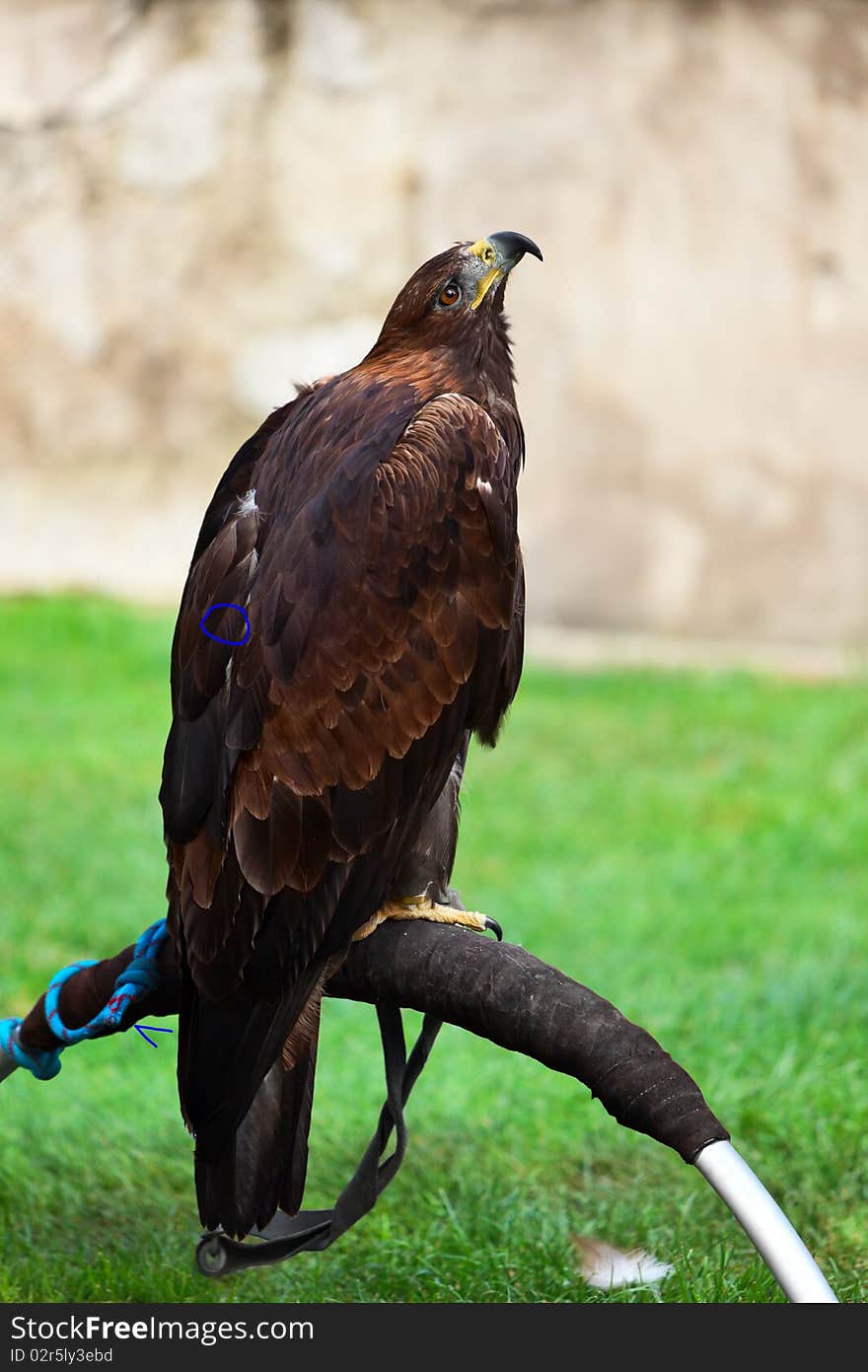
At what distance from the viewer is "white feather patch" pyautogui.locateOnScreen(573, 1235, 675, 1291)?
241 cm

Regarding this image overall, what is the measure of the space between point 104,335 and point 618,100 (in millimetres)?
2627

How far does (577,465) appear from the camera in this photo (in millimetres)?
7641

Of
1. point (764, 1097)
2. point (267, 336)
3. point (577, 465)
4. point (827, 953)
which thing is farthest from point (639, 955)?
point (267, 336)

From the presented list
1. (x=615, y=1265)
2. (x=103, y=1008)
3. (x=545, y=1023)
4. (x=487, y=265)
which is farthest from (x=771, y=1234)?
(x=487, y=265)

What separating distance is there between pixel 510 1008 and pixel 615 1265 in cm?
94

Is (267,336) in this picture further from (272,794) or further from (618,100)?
(272,794)

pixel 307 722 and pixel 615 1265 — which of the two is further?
pixel 615 1265

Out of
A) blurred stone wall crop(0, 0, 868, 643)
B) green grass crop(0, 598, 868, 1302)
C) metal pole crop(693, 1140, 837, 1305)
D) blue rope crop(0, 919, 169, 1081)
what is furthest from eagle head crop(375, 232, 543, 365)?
blurred stone wall crop(0, 0, 868, 643)

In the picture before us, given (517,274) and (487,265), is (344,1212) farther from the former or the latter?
(517,274)

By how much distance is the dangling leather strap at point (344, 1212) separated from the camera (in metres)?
1.89

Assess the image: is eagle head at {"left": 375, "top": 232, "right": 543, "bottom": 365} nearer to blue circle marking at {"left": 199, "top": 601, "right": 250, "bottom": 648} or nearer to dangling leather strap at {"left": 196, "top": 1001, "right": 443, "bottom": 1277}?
blue circle marking at {"left": 199, "top": 601, "right": 250, "bottom": 648}

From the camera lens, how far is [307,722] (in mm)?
1866

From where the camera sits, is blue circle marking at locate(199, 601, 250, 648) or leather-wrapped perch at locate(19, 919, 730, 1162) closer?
leather-wrapped perch at locate(19, 919, 730, 1162)

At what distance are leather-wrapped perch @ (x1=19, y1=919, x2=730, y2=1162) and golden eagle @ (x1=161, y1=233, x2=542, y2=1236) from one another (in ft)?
0.23
